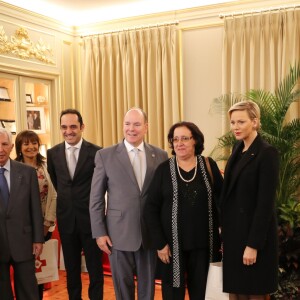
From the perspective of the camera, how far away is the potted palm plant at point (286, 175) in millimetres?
3289

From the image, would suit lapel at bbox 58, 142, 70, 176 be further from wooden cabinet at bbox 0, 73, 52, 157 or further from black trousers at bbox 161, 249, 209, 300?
wooden cabinet at bbox 0, 73, 52, 157

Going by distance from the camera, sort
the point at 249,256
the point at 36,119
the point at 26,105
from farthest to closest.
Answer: the point at 36,119
the point at 26,105
the point at 249,256

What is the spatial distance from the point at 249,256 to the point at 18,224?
138 cm

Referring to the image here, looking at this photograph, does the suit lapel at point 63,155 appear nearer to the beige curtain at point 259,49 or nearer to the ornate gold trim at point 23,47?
the ornate gold trim at point 23,47

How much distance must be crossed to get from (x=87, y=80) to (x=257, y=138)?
4.02 m

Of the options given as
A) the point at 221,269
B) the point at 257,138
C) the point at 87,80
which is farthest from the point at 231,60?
the point at 221,269

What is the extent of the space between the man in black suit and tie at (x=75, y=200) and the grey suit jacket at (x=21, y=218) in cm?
36

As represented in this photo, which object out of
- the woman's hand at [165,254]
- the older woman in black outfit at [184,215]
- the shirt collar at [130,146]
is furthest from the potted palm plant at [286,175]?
the shirt collar at [130,146]

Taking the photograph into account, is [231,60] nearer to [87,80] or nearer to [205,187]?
[87,80]

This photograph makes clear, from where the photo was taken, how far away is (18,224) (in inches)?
97.4

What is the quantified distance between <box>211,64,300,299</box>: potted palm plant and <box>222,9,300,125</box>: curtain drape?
13.8 inches

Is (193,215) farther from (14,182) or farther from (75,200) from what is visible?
(14,182)

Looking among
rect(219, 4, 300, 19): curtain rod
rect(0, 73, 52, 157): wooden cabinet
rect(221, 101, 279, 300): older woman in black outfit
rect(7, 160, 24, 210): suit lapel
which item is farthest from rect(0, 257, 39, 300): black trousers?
rect(219, 4, 300, 19): curtain rod

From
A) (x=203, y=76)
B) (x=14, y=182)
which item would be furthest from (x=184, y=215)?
(x=203, y=76)
